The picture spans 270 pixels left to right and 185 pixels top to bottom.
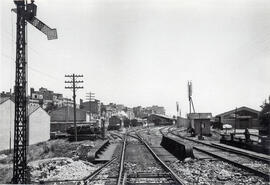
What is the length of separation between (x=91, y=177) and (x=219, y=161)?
7.56 m

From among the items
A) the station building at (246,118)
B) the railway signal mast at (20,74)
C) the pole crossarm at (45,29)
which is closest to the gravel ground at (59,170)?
the railway signal mast at (20,74)

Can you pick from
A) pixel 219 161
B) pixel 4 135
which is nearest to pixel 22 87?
pixel 219 161

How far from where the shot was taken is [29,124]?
37.9 meters

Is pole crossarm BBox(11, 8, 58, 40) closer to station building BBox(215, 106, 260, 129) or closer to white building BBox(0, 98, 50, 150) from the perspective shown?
white building BBox(0, 98, 50, 150)

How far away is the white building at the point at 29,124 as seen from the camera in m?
30.7

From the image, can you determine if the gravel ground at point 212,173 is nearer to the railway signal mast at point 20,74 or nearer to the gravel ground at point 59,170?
the gravel ground at point 59,170

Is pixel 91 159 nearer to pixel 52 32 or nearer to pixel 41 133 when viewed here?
pixel 52 32

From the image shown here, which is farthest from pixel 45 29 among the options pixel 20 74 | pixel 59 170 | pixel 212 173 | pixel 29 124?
pixel 29 124

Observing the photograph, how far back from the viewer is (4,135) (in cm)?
3062

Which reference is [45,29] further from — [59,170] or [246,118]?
[246,118]

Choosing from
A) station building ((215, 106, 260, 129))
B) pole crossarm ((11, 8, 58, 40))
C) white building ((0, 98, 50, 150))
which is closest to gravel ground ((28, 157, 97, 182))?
pole crossarm ((11, 8, 58, 40))

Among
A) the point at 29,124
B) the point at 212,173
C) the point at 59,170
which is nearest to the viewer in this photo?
the point at 212,173

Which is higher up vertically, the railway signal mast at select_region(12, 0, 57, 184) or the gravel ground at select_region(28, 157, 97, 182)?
the railway signal mast at select_region(12, 0, 57, 184)

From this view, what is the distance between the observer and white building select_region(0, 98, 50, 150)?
30.7m
